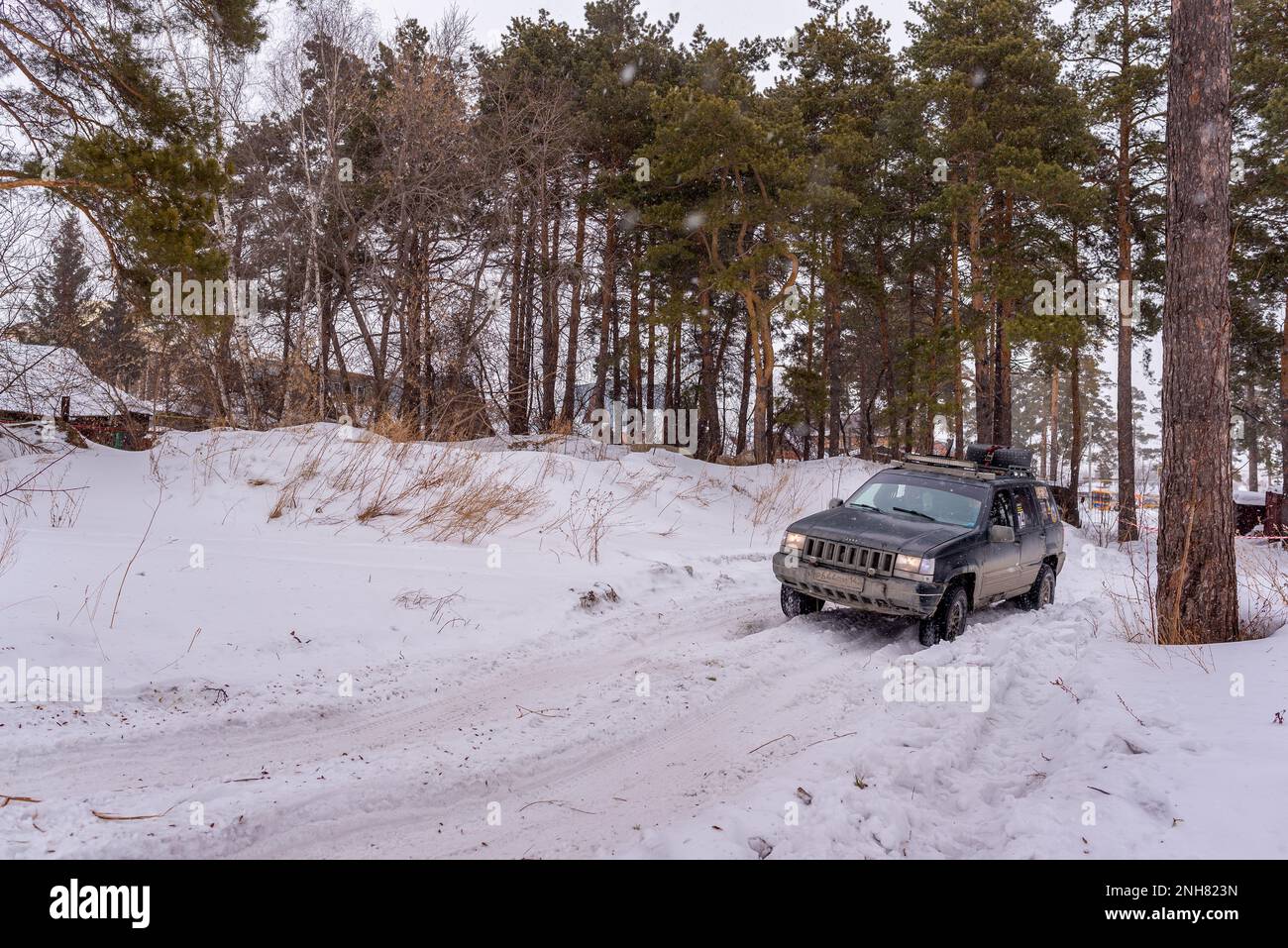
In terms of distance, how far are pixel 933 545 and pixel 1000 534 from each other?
1.47m

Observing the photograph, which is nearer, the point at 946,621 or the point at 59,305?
the point at 946,621

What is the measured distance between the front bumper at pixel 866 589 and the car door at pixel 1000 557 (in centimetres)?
122

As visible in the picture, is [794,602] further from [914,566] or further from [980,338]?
[980,338]

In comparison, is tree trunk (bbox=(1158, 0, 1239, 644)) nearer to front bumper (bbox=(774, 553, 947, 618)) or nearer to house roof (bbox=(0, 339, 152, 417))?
front bumper (bbox=(774, 553, 947, 618))

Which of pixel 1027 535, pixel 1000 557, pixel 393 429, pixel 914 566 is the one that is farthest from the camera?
pixel 393 429

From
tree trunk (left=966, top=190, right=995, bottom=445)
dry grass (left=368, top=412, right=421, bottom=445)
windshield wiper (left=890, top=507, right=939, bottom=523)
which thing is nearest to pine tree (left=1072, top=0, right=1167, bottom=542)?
tree trunk (left=966, top=190, right=995, bottom=445)

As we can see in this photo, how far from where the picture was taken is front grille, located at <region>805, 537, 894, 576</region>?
701 centimetres

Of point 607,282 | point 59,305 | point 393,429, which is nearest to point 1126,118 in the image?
point 607,282

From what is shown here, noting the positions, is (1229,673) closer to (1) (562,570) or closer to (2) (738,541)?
(1) (562,570)

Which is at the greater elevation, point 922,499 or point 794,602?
point 922,499

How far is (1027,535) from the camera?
28.6ft

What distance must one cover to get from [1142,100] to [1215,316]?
20.7 m

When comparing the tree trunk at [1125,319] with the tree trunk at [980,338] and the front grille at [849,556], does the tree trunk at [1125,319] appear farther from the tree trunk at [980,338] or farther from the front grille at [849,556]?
the front grille at [849,556]
